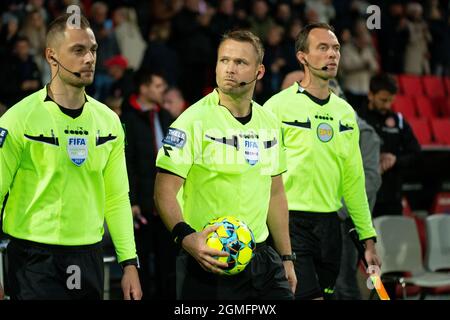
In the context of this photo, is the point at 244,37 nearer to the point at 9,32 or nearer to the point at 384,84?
the point at 384,84

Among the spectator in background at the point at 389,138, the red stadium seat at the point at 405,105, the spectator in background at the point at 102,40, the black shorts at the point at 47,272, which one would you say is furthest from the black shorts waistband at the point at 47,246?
the red stadium seat at the point at 405,105

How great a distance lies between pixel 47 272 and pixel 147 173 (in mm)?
4239

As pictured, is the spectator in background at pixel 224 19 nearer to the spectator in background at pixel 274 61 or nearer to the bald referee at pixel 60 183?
the spectator in background at pixel 274 61

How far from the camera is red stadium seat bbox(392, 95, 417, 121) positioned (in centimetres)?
1579

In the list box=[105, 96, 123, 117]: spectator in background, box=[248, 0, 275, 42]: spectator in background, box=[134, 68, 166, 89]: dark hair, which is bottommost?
box=[105, 96, 123, 117]: spectator in background

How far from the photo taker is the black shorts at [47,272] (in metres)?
4.91

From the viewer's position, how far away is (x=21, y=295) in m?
4.91

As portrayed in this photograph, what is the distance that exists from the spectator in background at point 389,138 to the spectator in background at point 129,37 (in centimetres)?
565

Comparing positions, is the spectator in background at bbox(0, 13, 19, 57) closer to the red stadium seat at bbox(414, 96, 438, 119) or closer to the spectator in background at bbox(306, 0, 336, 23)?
the spectator in background at bbox(306, 0, 336, 23)

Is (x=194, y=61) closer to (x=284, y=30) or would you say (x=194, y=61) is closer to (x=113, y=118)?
(x=284, y=30)

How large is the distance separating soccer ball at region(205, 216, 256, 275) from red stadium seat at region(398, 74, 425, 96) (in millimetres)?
12093

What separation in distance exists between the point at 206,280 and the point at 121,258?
50 cm

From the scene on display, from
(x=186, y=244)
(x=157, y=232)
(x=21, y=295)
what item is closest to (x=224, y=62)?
(x=186, y=244)

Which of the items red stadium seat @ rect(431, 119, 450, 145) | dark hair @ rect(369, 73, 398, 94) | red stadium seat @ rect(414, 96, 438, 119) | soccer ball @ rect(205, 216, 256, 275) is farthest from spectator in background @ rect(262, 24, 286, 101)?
soccer ball @ rect(205, 216, 256, 275)
